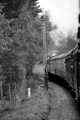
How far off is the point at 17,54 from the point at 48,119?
6547 mm

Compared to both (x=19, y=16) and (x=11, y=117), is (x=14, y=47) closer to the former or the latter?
(x=19, y=16)

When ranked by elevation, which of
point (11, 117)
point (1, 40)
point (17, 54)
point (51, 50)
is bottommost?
point (51, 50)

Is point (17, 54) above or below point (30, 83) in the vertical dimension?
above

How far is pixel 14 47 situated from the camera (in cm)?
1498

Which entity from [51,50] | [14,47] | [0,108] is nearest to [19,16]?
[14,47]

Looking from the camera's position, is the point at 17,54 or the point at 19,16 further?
the point at 19,16

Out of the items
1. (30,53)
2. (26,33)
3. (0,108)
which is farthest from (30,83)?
(0,108)

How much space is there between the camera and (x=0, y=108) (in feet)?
34.1

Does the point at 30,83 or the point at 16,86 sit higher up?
the point at 16,86

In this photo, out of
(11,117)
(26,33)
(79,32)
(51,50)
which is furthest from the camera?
(51,50)

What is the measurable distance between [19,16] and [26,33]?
7.77 ft

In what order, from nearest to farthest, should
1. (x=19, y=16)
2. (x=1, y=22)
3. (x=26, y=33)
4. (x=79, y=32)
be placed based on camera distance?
1. (x=79, y=32)
2. (x=1, y=22)
3. (x=19, y=16)
4. (x=26, y=33)

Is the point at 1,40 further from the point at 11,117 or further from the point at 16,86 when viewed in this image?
the point at 16,86

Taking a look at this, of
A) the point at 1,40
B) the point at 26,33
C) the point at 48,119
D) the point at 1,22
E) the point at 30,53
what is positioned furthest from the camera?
the point at 30,53
